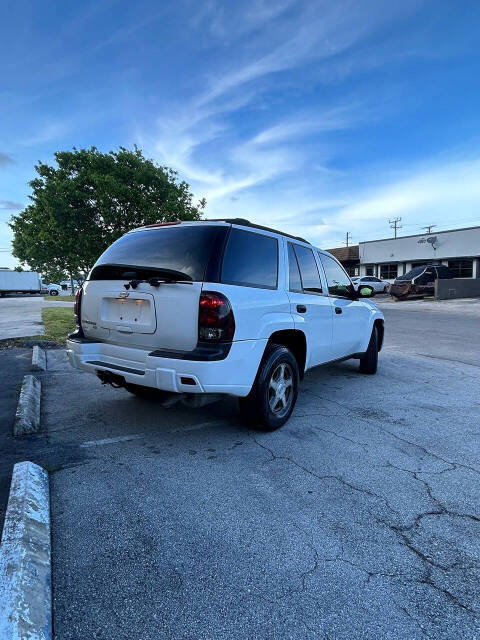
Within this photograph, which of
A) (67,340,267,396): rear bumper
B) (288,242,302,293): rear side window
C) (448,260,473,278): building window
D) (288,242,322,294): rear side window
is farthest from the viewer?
(448,260,473,278): building window

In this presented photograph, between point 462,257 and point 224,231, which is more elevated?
point 462,257

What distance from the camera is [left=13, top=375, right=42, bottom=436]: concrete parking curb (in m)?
3.56

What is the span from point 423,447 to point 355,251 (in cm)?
4357

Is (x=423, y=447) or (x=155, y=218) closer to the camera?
(x=423, y=447)

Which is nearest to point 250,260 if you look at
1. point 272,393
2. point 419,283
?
point 272,393

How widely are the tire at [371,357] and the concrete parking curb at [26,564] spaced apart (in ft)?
16.0

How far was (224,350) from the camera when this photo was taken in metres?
2.98

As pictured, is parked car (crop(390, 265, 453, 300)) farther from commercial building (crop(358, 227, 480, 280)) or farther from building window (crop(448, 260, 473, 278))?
building window (crop(448, 260, 473, 278))

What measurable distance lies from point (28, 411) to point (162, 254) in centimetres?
219

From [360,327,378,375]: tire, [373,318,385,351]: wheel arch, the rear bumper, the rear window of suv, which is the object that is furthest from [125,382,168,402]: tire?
[373,318,385,351]: wheel arch

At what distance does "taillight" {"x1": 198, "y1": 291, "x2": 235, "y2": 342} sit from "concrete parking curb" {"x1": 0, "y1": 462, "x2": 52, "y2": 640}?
4.95 feet

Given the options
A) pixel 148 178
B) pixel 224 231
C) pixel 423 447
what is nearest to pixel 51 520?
pixel 224 231

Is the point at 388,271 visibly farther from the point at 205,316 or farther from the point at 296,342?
the point at 205,316

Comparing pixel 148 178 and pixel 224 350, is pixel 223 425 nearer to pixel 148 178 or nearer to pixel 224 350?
pixel 224 350
